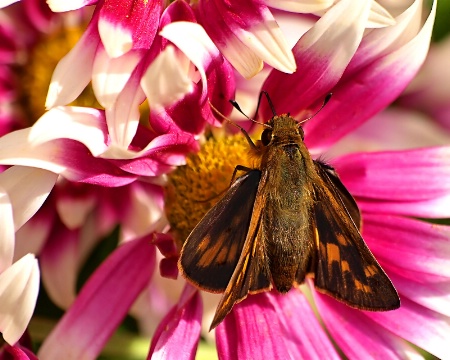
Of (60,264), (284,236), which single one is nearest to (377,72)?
(284,236)

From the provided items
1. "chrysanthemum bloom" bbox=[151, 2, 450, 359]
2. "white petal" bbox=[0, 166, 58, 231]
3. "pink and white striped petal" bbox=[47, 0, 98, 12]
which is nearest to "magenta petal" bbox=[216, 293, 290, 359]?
"chrysanthemum bloom" bbox=[151, 2, 450, 359]

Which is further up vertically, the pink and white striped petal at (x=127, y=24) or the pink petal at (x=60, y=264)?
the pink and white striped petal at (x=127, y=24)

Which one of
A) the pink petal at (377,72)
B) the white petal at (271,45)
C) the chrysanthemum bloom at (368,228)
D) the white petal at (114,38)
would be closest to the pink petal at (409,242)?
the chrysanthemum bloom at (368,228)

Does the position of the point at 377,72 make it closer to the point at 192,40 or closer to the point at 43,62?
the point at 192,40

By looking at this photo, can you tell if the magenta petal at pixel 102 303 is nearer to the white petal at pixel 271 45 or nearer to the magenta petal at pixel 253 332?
the magenta petal at pixel 253 332

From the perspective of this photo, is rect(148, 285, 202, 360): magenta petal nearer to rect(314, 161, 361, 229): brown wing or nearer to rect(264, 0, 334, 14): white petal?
rect(314, 161, 361, 229): brown wing
